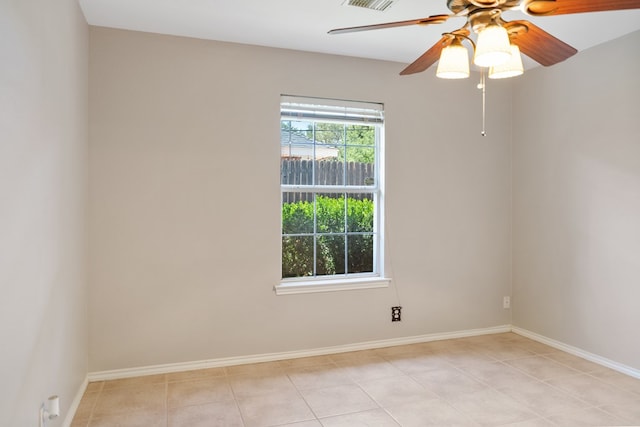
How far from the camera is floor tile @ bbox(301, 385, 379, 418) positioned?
8.41 feet

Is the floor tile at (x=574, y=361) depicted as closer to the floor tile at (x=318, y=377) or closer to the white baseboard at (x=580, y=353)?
the white baseboard at (x=580, y=353)

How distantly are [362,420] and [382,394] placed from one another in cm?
37

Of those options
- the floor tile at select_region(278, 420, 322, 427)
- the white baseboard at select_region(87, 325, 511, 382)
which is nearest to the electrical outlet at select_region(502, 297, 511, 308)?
the white baseboard at select_region(87, 325, 511, 382)

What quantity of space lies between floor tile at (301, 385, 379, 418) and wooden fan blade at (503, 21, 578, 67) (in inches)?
83.3

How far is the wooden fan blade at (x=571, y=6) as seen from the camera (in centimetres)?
155

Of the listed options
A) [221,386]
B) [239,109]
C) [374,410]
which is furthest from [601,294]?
[239,109]

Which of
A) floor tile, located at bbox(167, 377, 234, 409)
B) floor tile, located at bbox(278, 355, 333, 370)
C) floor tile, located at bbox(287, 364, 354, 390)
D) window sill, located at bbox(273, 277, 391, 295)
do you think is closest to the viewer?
floor tile, located at bbox(167, 377, 234, 409)

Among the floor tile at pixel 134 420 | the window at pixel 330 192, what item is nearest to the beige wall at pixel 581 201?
the window at pixel 330 192

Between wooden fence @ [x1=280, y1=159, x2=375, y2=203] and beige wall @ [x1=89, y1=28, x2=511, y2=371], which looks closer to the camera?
beige wall @ [x1=89, y1=28, x2=511, y2=371]

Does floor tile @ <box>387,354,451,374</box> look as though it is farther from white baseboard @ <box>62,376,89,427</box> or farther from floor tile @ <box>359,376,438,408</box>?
white baseboard @ <box>62,376,89,427</box>

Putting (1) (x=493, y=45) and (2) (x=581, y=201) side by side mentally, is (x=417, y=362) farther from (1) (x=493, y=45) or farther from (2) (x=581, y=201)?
(1) (x=493, y=45)

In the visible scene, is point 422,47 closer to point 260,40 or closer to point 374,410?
point 260,40

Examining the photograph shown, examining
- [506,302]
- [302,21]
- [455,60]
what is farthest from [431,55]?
[506,302]

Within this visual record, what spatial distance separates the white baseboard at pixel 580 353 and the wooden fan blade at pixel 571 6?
2.66 meters
